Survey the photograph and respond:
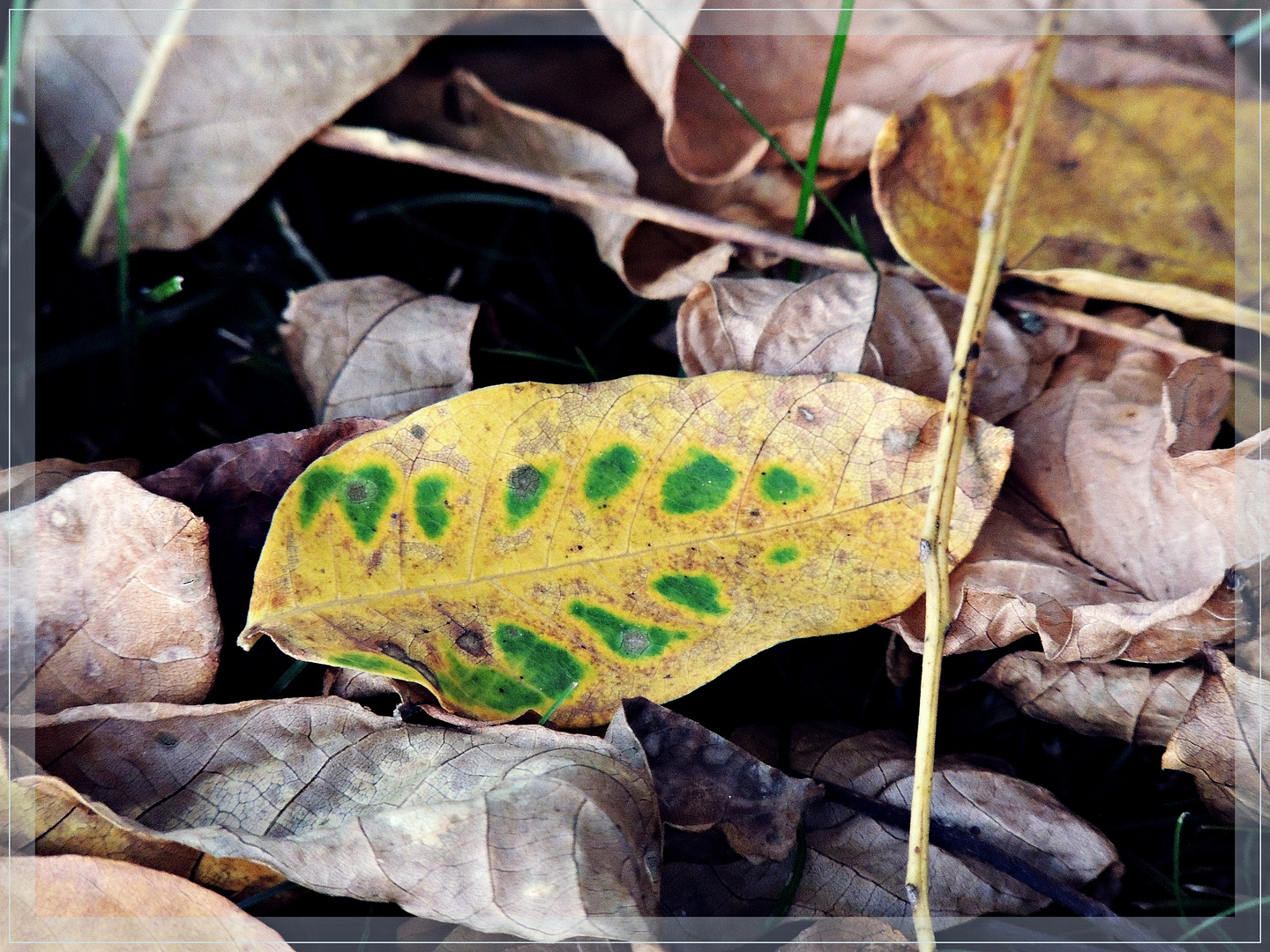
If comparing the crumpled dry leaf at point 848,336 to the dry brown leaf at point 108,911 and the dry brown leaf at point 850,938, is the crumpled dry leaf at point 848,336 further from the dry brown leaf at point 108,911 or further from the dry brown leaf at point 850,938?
the dry brown leaf at point 108,911

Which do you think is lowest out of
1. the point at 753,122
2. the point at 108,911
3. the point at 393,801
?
the point at 108,911

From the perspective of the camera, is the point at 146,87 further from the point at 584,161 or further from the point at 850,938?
the point at 850,938

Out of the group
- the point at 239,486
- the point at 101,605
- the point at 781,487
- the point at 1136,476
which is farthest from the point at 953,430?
the point at 101,605

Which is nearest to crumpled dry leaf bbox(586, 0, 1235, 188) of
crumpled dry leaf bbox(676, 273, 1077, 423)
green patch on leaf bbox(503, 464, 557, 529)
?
crumpled dry leaf bbox(676, 273, 1077, 423)

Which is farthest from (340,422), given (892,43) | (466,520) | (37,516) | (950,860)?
(892,43)

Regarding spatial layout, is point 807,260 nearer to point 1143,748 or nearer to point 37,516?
point 1143,748

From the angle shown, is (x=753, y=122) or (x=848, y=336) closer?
(x=848, y=336)

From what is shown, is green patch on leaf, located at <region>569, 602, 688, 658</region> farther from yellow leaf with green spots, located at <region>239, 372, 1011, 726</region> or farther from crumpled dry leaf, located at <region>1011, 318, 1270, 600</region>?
crumpled dry leaf, located at <region>1011, 318, 1270, 600</region>
